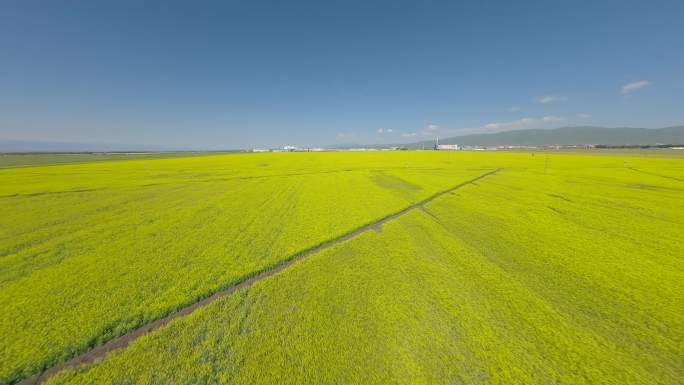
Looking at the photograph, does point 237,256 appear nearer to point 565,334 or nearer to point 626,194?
point 565,334

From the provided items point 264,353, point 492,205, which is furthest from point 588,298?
point 492,205

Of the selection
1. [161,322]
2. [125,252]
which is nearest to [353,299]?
[161,322]

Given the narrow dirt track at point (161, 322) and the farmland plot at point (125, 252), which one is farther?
the farmland plot at point (125, 252)

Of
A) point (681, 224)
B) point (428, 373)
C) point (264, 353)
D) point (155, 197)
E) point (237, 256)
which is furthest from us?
point (155, 197)

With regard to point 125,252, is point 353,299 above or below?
below

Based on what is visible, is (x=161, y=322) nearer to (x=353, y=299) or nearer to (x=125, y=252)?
(x=353, y=299)

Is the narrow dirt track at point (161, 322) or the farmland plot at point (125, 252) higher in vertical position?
the farmland plot at point (125, 252)

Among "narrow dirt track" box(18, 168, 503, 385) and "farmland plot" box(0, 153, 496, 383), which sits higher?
"farmland plot" box(0, 153, 496, 383)

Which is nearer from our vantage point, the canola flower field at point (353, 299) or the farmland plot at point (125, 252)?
the canola flower field at point (353, 299)
